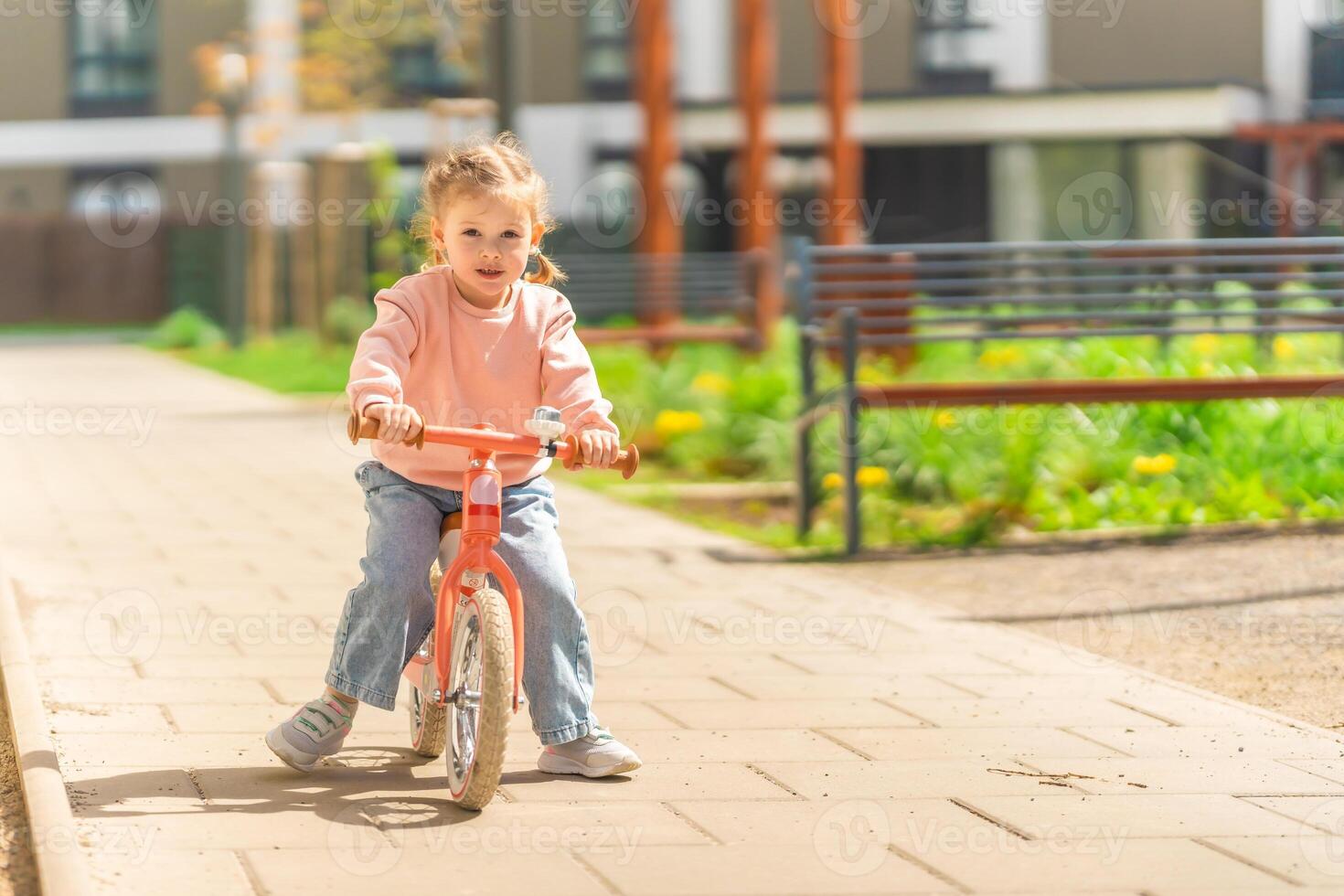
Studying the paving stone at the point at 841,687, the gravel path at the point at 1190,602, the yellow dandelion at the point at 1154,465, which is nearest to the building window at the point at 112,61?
the yellow dandelion at the point at 1154,465

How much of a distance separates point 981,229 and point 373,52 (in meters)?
9.26

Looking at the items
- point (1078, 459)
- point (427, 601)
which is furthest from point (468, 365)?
point (1078, 459)

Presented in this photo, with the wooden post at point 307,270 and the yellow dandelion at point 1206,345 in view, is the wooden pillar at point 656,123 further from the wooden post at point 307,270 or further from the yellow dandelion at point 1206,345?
the yellow dandelion at point 1206,345

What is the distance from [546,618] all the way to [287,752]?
646 mm

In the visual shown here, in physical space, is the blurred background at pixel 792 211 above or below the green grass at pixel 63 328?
above

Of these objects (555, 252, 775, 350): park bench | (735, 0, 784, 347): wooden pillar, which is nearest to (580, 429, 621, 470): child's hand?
(555, 252, 775, 350): park bench

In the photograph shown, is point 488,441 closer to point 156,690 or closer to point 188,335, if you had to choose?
point 156,690

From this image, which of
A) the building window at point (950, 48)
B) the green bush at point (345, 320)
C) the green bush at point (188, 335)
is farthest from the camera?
the building window at point (950, 48)

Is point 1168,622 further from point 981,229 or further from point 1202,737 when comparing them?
point 981,229

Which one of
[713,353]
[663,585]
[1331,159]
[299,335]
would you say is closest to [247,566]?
[663,585]

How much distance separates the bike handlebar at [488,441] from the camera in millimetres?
3811

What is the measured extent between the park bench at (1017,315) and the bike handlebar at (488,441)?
3999 millimetres

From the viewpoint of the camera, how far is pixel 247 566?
7.54 metres

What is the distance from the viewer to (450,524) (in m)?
4.24
